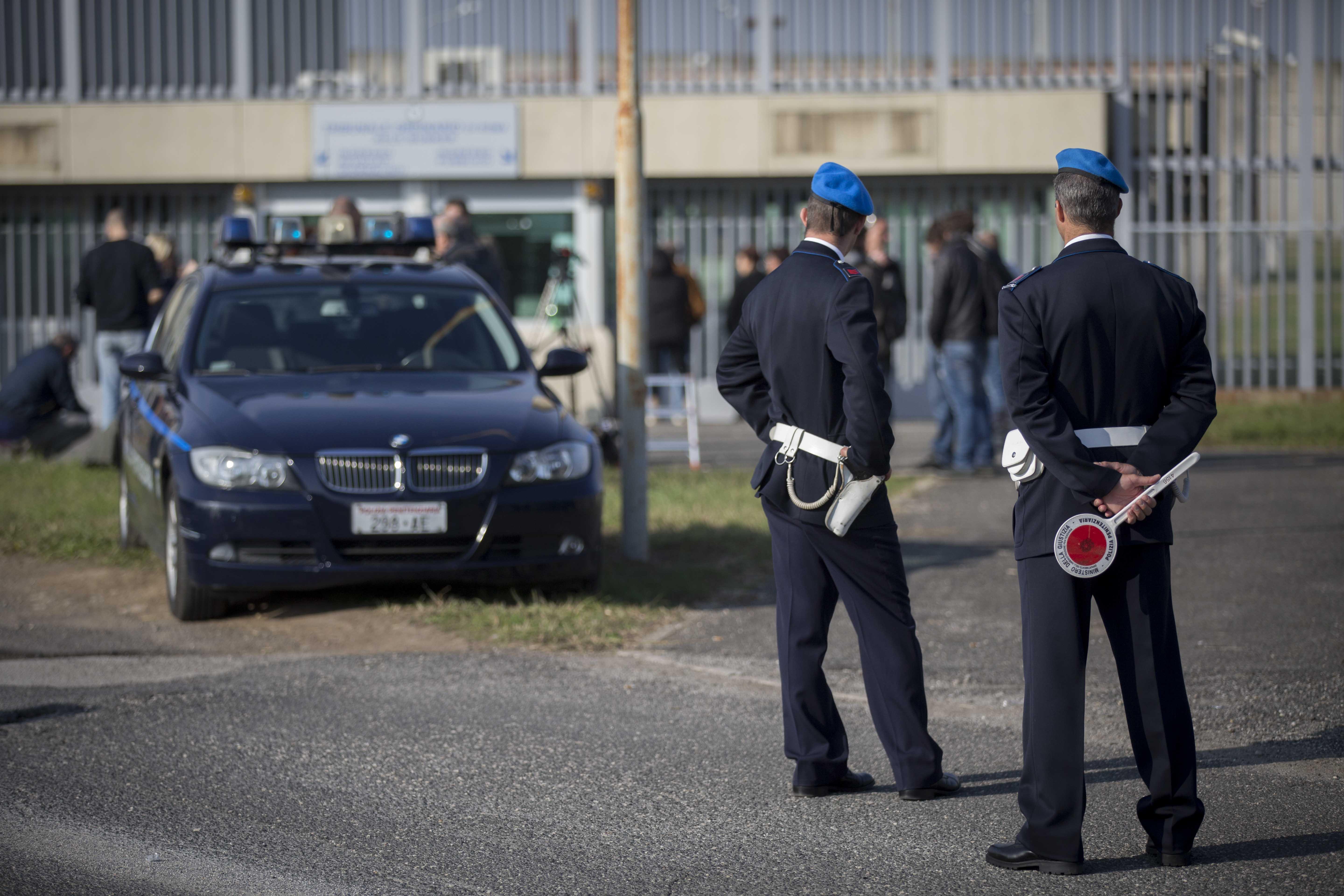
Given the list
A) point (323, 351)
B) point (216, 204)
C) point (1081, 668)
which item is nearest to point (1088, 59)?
point (216, 204)

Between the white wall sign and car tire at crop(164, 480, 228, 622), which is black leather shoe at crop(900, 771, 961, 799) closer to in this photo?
car tire at crop(164, 480, 228, 622)

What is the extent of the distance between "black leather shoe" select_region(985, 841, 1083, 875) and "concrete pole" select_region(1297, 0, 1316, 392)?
14742mm

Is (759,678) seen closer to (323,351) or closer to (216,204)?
(323,351)

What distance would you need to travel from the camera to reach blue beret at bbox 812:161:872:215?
4.45 m

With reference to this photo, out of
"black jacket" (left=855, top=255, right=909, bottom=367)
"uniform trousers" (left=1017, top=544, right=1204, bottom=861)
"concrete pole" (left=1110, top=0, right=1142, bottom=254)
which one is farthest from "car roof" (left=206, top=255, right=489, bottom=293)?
"concrete pole" (left=1110, top=0, right=1142, bottom=254)

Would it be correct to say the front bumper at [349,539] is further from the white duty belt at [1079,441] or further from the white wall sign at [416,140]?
the white wall sign at [416,140]

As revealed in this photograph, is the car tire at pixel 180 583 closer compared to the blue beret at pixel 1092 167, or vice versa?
the blue beret at pixel 1092 167

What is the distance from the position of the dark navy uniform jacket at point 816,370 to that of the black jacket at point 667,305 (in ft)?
34.6

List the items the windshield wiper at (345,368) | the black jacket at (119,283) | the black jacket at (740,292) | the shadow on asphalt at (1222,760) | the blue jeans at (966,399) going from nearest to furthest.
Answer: the shadow on asphalt at (1222,760)
the windshield wiper at (345,368)
the blue jeans at (966,399)
the black jacket at (119,283)
the black jacket at (740,292)

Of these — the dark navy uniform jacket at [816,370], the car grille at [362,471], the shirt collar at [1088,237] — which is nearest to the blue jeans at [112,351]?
the car grille at [362,471]

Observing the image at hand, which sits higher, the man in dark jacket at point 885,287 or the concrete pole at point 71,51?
the concrete pole at point 71,51

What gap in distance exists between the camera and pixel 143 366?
736 centimetres

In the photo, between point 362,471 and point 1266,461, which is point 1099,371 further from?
point 1266,461

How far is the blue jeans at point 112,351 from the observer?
12.9 meters
